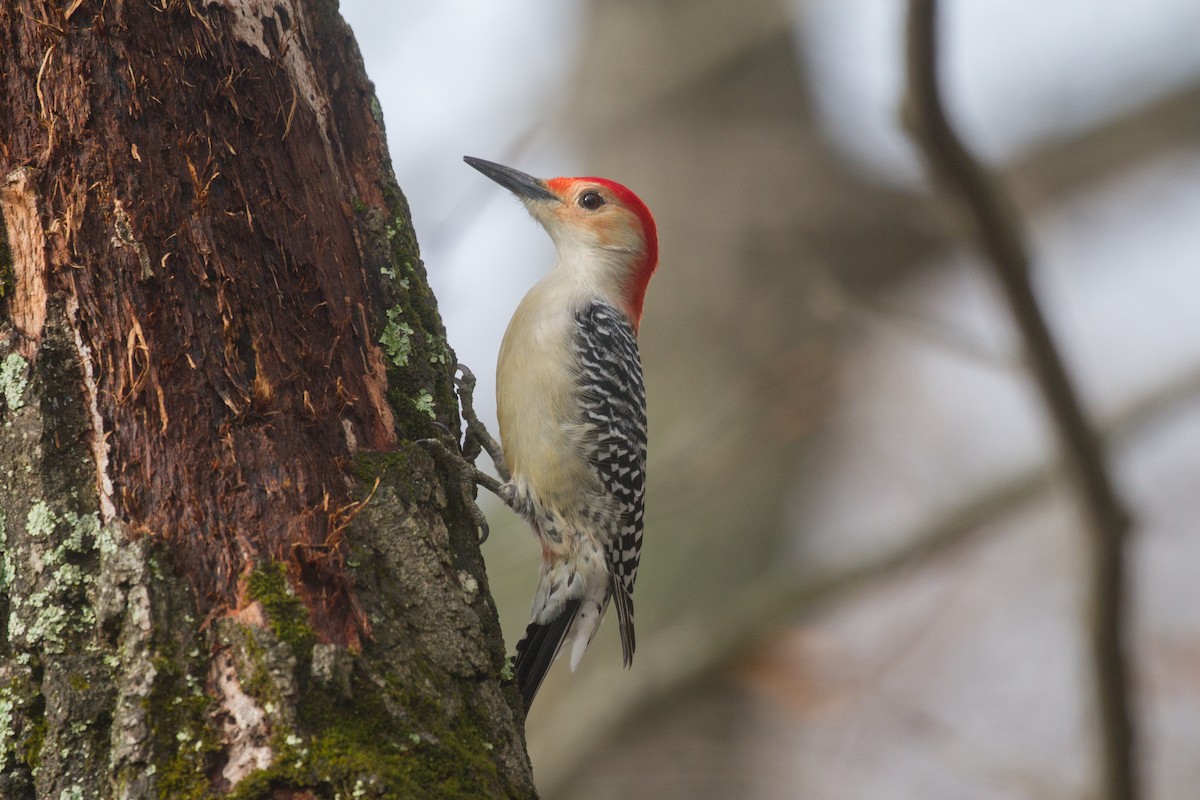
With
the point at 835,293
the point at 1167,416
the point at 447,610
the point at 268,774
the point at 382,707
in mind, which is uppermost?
the point at 835,293

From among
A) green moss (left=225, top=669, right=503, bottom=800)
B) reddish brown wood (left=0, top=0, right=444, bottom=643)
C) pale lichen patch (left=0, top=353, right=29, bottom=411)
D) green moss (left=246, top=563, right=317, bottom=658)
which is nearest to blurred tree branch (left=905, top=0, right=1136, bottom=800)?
reddish brown wood (left=0, top=0, right=444, bottom=643)

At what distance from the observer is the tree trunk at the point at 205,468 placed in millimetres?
2098

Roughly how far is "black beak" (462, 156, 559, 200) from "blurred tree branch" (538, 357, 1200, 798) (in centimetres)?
226

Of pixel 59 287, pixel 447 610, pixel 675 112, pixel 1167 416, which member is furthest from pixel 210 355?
pixel 675 112

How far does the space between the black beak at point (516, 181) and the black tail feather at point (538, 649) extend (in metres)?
2.15

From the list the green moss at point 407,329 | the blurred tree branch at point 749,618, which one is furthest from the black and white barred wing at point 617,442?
the green moss at point 407,329

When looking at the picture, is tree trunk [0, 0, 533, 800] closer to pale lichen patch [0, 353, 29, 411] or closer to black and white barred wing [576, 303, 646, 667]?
pale lichen patch [0, 353, 29, 411]

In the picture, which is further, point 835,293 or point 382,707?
point 835,293

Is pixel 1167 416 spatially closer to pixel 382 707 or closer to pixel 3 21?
pixel 382 707

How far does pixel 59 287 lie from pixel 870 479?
674cm

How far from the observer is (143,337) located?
238 cm

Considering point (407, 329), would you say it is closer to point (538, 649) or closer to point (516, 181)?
point (538, 649)

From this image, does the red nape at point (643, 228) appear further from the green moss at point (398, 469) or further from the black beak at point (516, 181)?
the green moss at point (398, 469)

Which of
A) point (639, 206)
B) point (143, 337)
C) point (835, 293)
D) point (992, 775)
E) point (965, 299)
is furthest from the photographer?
point (965, 299)
